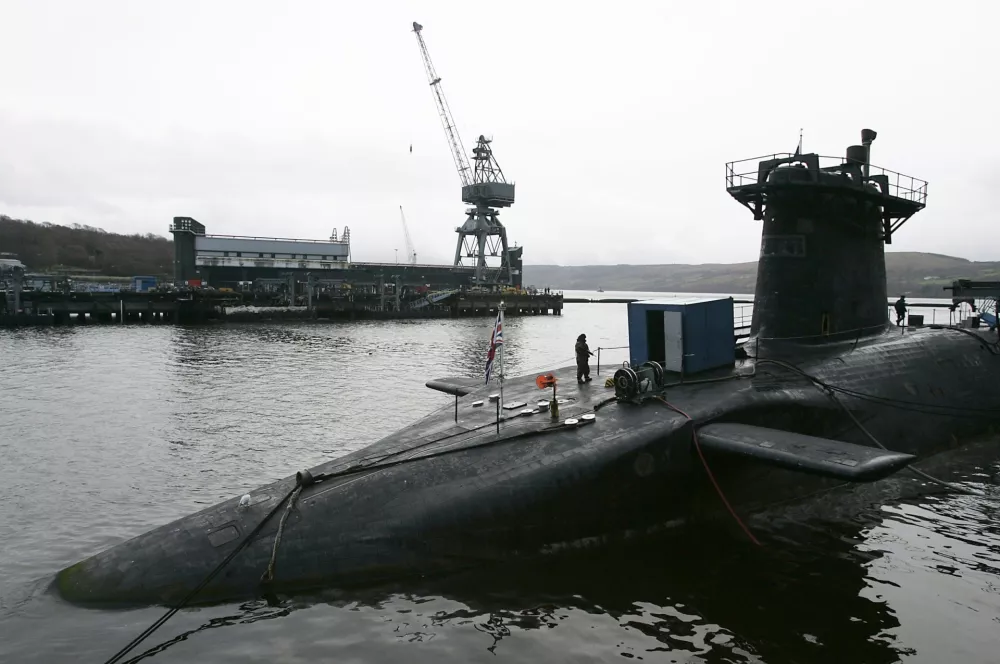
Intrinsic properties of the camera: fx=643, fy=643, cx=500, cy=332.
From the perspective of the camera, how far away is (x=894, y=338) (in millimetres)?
21250

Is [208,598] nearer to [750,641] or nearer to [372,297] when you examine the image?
[750,641]

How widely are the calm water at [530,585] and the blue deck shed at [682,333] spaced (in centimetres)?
429

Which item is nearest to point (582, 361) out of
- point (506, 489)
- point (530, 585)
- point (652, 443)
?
point (652, 443)

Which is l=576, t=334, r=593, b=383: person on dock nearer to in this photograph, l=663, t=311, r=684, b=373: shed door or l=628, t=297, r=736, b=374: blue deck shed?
l=628, t=297, r=736, b=374: blue deck shed

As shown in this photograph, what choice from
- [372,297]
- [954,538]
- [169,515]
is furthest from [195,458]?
[372,297]

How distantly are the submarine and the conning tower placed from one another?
0.20 ft

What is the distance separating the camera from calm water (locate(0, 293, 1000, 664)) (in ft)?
30.2

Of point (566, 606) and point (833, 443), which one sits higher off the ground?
point (833, 443)

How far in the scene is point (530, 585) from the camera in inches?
424

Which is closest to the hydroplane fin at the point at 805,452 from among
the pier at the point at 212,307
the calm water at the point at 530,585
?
the calm water at the point at 530,585

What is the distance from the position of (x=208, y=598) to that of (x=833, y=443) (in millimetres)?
10678

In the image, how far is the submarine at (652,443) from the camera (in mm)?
10273

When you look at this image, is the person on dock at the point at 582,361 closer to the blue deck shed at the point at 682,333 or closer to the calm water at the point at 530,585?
the blue deck shed at the point at 682,333

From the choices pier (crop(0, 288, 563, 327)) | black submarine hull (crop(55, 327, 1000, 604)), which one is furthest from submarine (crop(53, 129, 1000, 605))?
pier (crop(0, 288, 563, 327))
